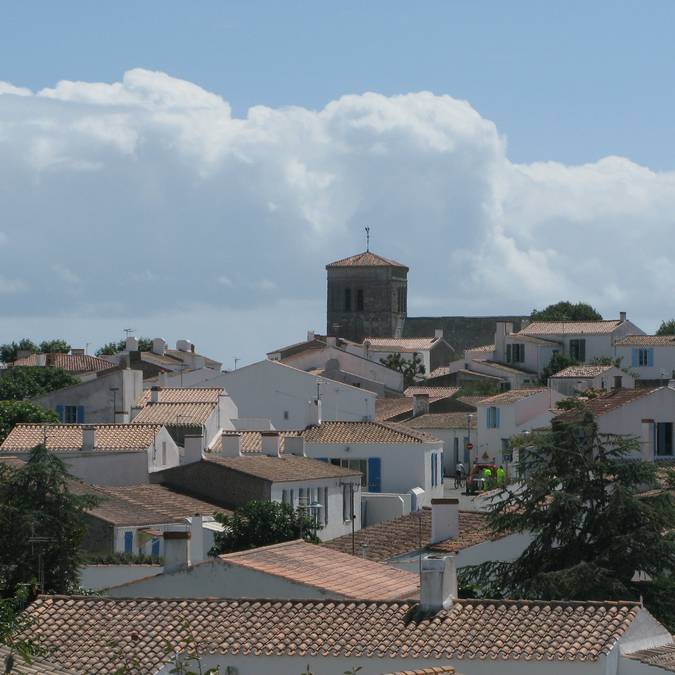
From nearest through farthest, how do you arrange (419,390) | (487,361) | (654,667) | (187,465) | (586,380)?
(654,667) → (187,465) → (586,380) → (419,390) → (487,361)

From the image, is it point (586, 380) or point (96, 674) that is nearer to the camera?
point (96, 674)

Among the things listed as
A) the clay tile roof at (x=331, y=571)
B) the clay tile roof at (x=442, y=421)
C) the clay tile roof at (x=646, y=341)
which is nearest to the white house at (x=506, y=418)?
the clay tile roof at (x=442, y=421)

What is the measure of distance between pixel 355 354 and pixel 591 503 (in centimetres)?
8290

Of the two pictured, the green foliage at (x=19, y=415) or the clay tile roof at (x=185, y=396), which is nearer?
the green foliage at (x=19, y=415)

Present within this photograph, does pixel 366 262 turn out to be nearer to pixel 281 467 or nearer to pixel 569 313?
pixel 569 313

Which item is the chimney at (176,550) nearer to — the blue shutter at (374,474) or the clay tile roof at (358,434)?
the blue shutter at (374,474)

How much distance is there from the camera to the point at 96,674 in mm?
27453

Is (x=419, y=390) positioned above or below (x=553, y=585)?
above

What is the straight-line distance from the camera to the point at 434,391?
10850 cm

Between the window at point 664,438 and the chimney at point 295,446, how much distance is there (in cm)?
1186

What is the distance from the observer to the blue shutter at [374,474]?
70.3 m

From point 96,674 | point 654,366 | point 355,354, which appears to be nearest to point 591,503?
point 96,674

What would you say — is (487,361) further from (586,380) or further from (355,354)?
(586,380)

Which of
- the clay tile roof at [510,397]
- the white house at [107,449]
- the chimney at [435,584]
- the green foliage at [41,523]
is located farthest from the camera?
the clay tile roof at [510,397]
